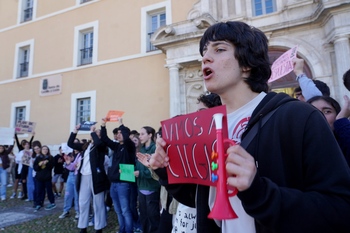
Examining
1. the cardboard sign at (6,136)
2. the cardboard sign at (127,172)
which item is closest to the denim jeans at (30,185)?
the cardboard sign at (6,136)

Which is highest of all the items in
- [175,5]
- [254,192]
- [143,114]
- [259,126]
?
[175,5]

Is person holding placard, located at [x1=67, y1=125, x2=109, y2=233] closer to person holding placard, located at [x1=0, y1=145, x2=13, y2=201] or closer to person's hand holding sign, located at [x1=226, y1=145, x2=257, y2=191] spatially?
person's hand holding sign, located at [x1=226, y1=145, x2=257, y2=191]

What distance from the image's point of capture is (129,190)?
528 centimetres

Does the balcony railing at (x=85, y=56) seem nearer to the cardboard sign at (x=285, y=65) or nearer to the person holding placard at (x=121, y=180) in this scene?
the person holding placard at (x=121, y=180)

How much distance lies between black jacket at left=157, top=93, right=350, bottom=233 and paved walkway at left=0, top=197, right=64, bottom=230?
6.76m

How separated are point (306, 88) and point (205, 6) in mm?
8375

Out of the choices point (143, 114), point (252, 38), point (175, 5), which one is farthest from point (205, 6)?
point (252, 38)

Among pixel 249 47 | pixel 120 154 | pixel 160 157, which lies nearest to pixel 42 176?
pixel 120 154

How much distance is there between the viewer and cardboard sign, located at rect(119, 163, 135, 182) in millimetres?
4699

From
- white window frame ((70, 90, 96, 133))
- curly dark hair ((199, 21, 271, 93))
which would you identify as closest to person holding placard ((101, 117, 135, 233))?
curly dark hair ((199, 21, 271, 93))

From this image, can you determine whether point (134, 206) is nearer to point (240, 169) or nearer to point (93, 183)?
point (93, 183)

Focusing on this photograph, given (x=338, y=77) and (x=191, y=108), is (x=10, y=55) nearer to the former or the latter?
(x=191, y=108)

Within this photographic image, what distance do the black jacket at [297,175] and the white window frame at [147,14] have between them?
11263 millimetres

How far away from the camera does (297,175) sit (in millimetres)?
1070
